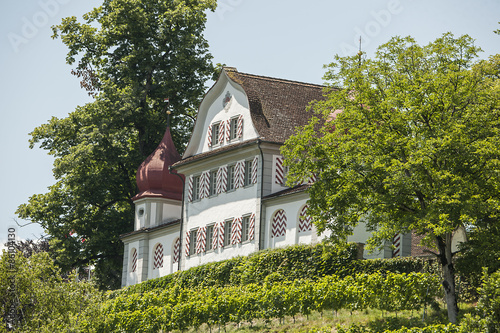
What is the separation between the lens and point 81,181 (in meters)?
66.8

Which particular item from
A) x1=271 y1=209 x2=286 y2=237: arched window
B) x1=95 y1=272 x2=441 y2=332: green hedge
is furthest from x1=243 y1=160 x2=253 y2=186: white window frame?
x1=95 y1=272 x2=441 y2=332: green hedge

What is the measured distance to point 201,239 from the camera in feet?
195

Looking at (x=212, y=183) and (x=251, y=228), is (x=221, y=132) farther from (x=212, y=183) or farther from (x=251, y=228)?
(x=251, y=228)

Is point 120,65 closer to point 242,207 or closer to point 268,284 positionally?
point 242,207

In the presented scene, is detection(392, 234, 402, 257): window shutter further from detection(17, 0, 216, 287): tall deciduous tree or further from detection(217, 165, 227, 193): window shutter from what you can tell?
detection(17, 0, 216, 287): tall deciduous tree

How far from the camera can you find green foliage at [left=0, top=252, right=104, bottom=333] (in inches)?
1668

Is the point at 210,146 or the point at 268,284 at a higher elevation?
the point at 210,146

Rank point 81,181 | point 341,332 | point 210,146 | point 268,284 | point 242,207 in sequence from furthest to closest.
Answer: point 81,181 → point 210,146 → point 242,207 → point 268,284 → point 341,332

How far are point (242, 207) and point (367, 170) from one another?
1737cm

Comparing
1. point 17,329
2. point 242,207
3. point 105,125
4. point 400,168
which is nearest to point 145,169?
point 105,125

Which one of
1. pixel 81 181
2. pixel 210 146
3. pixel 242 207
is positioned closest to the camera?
pixel 242 207

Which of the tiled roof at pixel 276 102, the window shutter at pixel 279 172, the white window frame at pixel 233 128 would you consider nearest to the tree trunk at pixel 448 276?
the window shutter at pixel 279 172

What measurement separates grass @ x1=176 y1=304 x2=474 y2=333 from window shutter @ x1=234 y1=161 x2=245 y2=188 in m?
12.7

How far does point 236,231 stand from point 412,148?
19.4 meters
